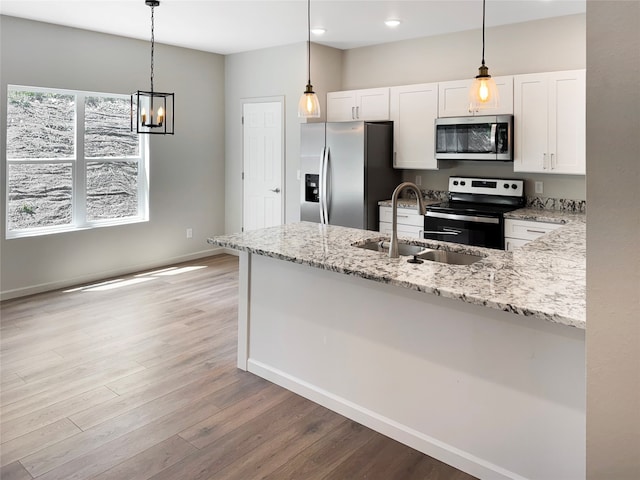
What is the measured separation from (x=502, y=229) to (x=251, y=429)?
115 inches

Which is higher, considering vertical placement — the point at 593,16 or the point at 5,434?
the point at 593,16

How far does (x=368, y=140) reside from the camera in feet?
16.7

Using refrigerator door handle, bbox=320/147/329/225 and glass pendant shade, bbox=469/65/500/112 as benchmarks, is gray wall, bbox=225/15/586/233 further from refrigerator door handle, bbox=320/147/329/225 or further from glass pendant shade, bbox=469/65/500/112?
glass pendant shade, bbox=469/65/500/112

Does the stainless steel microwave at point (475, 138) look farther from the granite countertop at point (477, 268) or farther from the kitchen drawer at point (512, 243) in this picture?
the granite countertop at point (477, 268)

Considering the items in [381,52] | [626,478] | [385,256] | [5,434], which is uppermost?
[381,52]

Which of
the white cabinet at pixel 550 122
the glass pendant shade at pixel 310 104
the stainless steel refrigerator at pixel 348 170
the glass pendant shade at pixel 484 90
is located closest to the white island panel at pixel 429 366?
the glass pendant shade at pixel 310 104

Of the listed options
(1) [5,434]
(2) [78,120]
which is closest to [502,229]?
(1) [5,434]

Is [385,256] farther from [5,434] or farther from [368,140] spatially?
[368,140]

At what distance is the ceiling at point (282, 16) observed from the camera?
421cm

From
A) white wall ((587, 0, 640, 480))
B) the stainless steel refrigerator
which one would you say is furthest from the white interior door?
white wall ((587, 0, 640, 480))

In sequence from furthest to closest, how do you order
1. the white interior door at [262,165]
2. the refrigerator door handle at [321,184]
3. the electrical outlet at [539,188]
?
the white interior door at [262,165], the refrigerator door handle at [321,184], the electrical outlet at [539,188]

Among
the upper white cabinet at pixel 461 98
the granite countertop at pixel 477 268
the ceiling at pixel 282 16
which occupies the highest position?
the ceiling at pixel 282 16

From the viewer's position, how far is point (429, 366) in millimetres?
2322

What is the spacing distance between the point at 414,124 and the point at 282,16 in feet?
5.54
